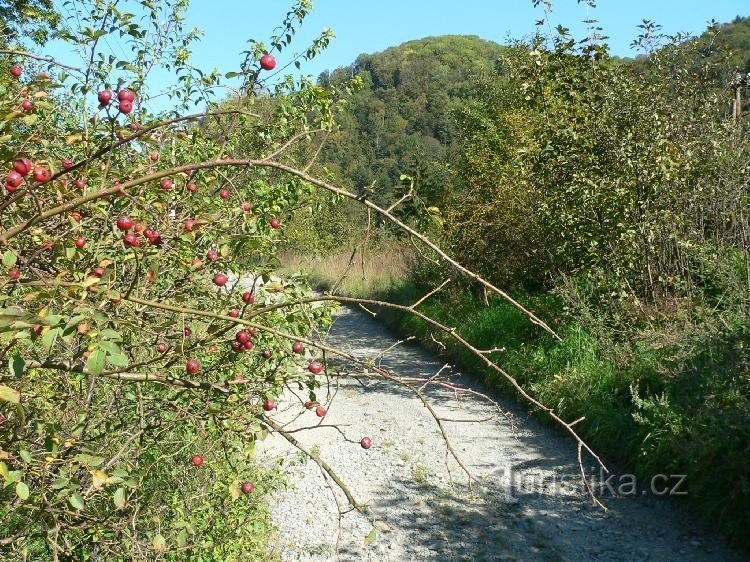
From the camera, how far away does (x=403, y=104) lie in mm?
75125

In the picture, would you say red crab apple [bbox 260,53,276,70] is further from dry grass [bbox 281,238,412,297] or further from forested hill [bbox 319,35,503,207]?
forested hill [bbox 319,35,503,207]

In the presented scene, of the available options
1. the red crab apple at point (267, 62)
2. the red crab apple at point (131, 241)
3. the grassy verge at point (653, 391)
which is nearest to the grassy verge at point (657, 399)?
the grassy verge at point (653, 391)

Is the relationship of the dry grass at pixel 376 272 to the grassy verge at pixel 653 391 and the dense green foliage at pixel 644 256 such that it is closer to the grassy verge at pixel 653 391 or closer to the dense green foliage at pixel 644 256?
the grassy verge at pixel 653 391

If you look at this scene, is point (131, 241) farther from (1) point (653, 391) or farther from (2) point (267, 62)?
(1) point (653, 391)

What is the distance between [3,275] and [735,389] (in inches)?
175

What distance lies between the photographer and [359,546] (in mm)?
4527

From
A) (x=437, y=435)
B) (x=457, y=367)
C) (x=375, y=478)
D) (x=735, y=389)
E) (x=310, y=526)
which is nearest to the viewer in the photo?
(x=735, y=389)

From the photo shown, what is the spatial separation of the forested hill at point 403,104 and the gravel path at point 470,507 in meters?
32.4

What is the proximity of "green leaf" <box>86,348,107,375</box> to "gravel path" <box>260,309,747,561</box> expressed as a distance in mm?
1902

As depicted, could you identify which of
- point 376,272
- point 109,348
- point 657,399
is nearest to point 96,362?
point 109,348

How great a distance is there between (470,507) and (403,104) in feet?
241

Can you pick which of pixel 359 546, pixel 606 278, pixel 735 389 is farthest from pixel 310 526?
pixel 606 278

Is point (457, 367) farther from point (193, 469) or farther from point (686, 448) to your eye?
point (193, 469)

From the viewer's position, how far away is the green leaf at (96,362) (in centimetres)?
123
